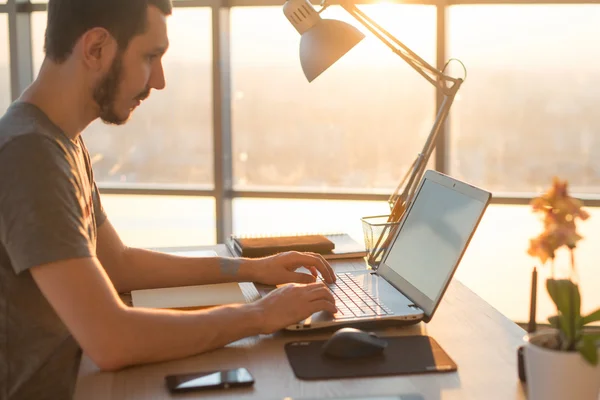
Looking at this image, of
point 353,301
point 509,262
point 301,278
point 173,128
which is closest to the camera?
point 353,301

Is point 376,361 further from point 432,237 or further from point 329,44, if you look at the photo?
point 329,44

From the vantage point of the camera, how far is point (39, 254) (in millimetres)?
1178

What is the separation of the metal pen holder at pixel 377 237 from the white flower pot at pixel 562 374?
85 centimetres

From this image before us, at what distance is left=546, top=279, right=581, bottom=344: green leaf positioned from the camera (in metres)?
0.95

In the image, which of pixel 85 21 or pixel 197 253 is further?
pixel 197 253

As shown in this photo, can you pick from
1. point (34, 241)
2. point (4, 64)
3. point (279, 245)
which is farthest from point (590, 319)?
point (4, 64)

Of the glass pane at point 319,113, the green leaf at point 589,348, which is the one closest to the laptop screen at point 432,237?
the green leaf at point 589,348

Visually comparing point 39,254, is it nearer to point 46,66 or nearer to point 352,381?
point 46,66

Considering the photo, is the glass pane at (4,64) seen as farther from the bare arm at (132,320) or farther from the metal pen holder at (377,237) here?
the bare arm at (132,320)

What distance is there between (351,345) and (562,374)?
0.39 m

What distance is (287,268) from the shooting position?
68.2 inches

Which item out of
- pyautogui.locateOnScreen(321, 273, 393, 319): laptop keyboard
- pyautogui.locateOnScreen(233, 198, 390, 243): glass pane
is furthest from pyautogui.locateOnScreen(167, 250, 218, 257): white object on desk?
pyautogui.locateOnScreen(233, 198, 390, 243): glass pane

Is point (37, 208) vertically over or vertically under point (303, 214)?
over

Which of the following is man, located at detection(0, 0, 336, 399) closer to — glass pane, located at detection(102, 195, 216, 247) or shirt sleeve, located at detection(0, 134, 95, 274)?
shirt sleeve, located at detection(0, 134, 95, 274)
